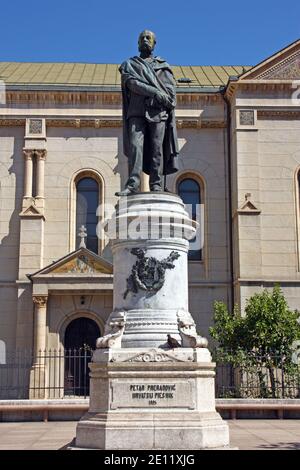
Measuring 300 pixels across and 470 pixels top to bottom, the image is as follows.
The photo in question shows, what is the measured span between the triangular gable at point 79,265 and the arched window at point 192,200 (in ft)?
14.4

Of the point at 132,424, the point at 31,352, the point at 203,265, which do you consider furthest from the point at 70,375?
the point at 132,424

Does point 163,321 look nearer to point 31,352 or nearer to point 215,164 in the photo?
point 31,352

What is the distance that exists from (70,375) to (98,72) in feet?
53.9

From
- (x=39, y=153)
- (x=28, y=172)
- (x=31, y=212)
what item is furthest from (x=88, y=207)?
(x=39, y=153)

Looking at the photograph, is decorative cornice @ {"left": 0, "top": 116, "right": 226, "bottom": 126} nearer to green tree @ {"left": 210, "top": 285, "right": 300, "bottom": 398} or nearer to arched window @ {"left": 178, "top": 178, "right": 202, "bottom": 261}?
arched window @ {"left": 178, "top": 178, "right": 202, "bottom": 261}

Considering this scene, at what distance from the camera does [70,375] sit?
27.6m

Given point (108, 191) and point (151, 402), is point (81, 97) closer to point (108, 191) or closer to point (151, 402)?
point (108, 191)

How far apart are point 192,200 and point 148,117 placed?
19.6 metres

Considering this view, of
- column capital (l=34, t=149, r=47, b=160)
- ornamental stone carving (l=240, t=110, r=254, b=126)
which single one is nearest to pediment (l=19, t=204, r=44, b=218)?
column capital (l=34, t=149, r=47, b=160)

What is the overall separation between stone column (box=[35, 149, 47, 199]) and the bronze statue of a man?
62.3 ft

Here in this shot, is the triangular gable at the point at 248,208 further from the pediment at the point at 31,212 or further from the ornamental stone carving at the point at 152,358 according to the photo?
the ornamental stone carving at the point at 152,358

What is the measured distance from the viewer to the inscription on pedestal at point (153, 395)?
9281 millimetres
